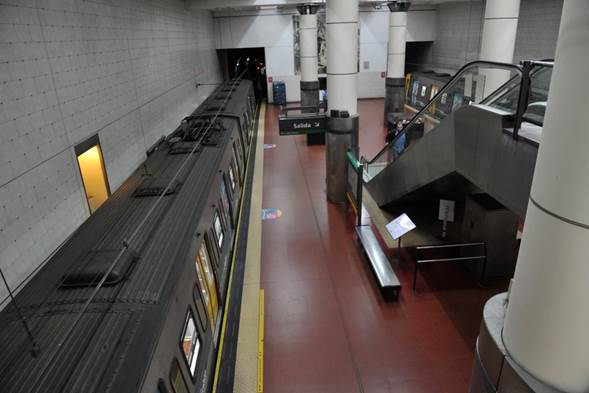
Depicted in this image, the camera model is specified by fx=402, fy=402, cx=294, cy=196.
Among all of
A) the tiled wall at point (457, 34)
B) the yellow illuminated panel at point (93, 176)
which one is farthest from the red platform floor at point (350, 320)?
the tiled wall at point (457, 34)

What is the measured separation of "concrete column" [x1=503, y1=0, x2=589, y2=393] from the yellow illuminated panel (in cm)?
596

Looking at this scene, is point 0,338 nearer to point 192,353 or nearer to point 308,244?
point 192,353

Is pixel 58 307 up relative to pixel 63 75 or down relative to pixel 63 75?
down

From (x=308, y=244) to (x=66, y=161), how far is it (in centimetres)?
435

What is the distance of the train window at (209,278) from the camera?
4.25 meters

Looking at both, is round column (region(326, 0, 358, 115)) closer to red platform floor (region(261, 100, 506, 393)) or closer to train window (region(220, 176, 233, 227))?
red platform floor (region(261, 100, 506, 393))

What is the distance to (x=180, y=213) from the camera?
4320 mm

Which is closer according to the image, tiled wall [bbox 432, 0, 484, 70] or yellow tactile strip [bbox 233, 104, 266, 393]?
yellow tactile strip [bbox 233, 104, 266, 393]

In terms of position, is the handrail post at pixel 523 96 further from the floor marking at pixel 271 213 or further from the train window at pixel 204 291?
the floor marking at pixel 271 213

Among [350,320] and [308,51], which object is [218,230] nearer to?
[350,320]

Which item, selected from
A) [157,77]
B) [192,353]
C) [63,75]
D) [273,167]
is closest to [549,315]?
[192,353]

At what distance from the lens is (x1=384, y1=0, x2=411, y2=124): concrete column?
15.5 meters

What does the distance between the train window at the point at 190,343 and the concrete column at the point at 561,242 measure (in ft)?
7.87

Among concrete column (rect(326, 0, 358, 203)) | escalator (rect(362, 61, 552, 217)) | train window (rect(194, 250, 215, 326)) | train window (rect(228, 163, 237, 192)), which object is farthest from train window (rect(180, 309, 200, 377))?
concrete column (rect(326, 0, 358, 203))
